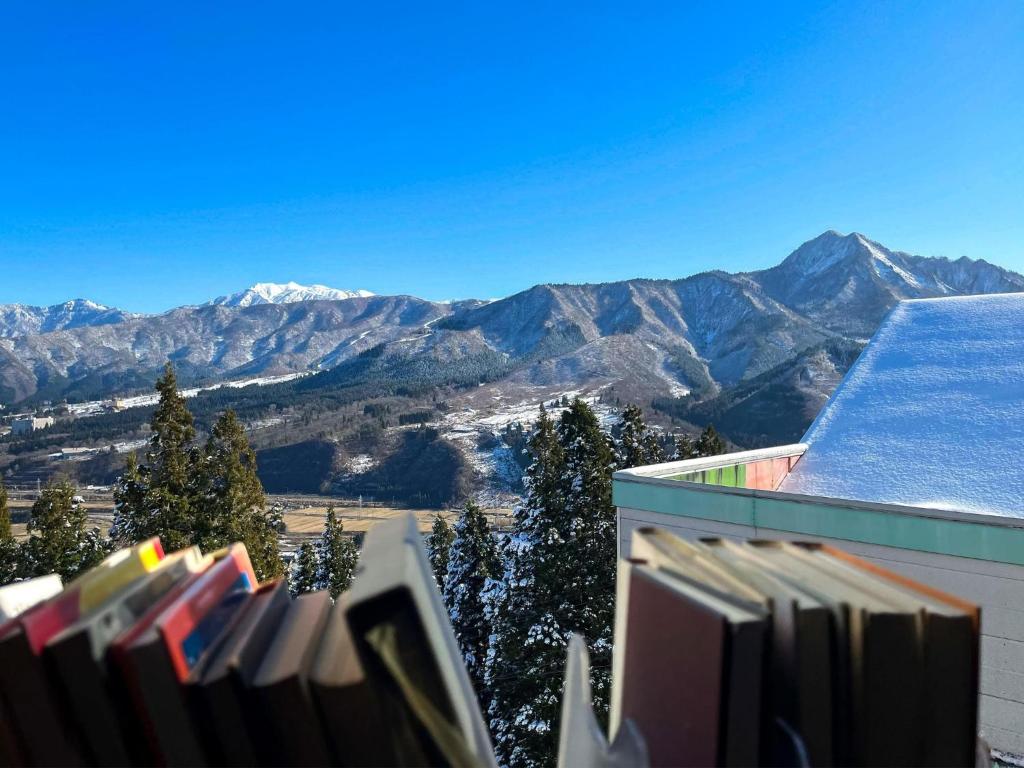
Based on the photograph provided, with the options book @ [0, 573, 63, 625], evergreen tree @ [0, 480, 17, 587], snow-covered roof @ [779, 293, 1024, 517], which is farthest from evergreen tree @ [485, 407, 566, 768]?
evergreen tree @ [0, 480, 17, 587]

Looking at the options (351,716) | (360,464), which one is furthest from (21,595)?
(360,464)

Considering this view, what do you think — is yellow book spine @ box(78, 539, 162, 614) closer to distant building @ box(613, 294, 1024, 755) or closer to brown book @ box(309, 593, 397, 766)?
brown book @ box(309, 593, 397, 766)

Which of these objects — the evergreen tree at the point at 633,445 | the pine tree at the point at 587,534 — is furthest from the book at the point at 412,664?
the evergreen tree at the point at 633,445

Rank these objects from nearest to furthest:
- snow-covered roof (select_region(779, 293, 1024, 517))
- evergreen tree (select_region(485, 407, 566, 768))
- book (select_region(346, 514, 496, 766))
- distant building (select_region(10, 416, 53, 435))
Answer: book (select_region(346, 514, 496, 766)), snow-covered roof (select_region(779, 293, 1024, 517)), evergreen tree (select_region(485, 407, 566, 768)), distant building (select_region(10, 416, 53, 435))

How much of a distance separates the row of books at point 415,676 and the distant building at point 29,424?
19517 centimetres

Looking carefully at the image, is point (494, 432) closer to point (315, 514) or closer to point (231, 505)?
point (315, 514)

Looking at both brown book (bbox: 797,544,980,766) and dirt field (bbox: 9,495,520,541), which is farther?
dirt field (bbox: 9,495,520,541)

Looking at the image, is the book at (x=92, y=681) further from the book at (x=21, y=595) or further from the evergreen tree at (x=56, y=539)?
the evergreen tree at (x=56, y=539)

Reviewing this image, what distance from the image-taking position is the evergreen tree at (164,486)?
43.4 feet

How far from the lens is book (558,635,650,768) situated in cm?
119

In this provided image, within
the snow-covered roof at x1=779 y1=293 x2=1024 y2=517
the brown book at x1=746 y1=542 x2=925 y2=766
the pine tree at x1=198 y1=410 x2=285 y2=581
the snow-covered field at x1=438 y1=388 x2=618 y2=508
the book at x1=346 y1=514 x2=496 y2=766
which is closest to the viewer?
the book at x1=346 y1=514 x2=496 y2=766

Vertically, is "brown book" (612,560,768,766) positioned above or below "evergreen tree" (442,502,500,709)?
above

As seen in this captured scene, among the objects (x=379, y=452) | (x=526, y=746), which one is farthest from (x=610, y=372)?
(x=526, y=746)

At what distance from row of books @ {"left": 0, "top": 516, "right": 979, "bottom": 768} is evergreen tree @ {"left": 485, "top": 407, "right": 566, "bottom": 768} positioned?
1144 cm
